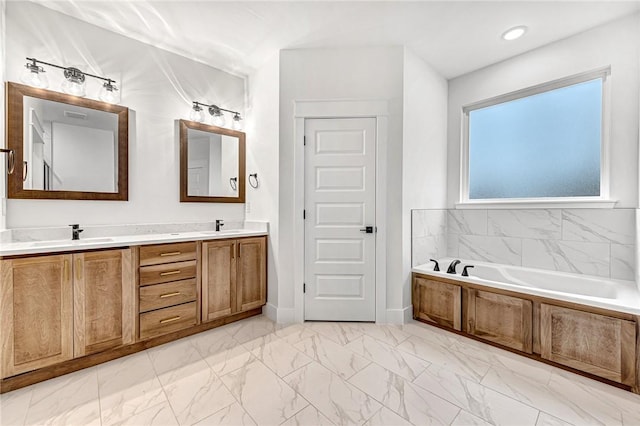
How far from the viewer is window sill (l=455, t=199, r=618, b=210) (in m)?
2.49

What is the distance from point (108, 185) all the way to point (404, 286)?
2.94 meters

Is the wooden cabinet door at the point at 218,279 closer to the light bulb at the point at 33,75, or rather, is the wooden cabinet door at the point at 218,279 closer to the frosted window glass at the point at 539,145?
the light bulb at the point at 33,75

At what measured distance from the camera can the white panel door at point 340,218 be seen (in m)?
2.83

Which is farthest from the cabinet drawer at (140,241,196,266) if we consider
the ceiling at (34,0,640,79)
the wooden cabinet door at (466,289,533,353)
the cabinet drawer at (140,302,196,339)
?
the wooden cabinet door at (466,289,533,353)

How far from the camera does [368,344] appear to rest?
2389 millimetres

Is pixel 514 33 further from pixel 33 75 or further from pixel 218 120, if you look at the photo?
pixel 33 75

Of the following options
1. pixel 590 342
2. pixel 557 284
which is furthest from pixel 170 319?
pixel 557 284

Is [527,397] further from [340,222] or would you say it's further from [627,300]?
[340,222]

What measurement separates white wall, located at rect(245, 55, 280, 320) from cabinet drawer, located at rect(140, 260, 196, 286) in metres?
0.82

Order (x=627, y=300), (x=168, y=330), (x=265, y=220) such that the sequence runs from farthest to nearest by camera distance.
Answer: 1. (x=265, y=220)
2. (x=168, y=330)
3. (x=627, y=300)

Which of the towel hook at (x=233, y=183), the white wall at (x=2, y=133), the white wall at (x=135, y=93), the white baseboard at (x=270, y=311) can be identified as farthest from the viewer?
the towel hook at (x=233, y=183)

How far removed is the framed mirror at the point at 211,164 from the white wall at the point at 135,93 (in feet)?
0.29

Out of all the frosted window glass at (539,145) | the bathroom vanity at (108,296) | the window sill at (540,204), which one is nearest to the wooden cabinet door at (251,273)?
the bathroom vanity at (108,296)

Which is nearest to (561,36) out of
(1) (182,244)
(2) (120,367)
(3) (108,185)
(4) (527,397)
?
(4) (527,397)
